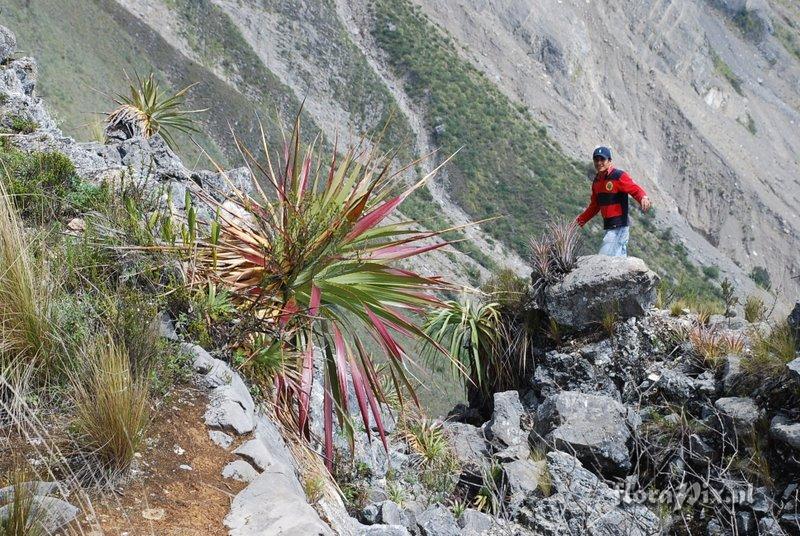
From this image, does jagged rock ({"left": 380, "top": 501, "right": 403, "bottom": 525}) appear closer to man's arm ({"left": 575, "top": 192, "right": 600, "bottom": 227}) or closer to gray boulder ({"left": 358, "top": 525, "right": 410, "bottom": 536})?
gray boulder ({"left": 358, "top": 525, "right": 410, "bottom": 536})

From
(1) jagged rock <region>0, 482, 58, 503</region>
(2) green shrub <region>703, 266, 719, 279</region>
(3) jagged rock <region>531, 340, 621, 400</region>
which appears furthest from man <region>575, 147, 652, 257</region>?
(2) green shrub <region>703, 266, 719, 279</region>

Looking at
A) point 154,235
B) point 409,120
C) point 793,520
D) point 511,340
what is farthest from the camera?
point 409,120

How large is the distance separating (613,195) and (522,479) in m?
3.32

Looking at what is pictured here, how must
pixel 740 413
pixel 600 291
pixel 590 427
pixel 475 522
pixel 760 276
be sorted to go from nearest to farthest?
pixel 475 522 → pixel 740 413 → pixel 590 427 → pixel 600 291 → pixel 760 276

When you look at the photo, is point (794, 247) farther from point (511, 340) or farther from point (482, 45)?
point (511, 340)

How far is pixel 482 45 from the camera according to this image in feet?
227

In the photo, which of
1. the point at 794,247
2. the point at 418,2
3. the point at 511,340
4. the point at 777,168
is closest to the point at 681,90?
the point at 777,168

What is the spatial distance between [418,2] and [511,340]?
217 ft

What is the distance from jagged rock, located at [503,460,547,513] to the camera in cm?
569

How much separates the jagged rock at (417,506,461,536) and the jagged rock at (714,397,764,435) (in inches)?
98.5

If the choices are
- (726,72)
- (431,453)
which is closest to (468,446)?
(431,453)

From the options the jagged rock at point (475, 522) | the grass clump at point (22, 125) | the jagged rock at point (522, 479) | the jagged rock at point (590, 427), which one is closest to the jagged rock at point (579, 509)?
the jagged rock at point (522, 479)

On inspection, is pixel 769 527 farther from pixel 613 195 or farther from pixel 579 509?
pixel 613 195

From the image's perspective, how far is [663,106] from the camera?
245ft
